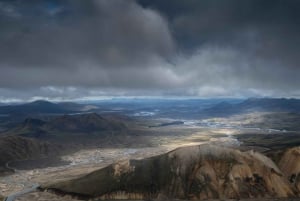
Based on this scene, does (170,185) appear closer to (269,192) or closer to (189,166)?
(189,166)

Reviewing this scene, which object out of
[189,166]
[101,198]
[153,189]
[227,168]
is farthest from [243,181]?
[101,198]

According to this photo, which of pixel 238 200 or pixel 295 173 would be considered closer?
pixel 238 200

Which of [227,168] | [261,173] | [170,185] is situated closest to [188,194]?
[170,185]

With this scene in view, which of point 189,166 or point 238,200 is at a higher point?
point 189,166

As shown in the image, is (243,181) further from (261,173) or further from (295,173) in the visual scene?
(295,173)

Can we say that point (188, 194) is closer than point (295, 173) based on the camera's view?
Yes

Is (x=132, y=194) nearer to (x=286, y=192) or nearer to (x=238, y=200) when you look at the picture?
(x=238, y=200)

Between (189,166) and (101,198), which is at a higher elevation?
(189,166)

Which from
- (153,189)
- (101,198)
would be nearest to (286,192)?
(153,189)
